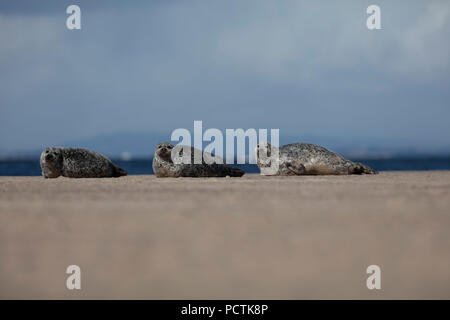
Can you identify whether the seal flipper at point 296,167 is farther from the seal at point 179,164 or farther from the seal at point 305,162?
the seal at point 179,164

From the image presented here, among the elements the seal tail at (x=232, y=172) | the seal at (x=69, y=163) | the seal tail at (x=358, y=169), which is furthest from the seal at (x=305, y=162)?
the seal at (x=69, y=163)

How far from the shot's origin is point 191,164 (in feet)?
45.8

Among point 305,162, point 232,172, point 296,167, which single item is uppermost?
point 305,162

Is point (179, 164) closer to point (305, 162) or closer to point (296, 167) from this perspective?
point (296, 167)

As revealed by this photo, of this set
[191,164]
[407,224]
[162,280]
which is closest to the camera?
[162,280]

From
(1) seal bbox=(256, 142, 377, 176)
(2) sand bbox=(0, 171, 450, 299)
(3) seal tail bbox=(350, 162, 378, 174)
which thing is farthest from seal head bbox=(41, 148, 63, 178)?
(2) sand bbox=(0, 171, 450, 299)

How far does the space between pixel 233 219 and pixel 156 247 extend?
1378 millimetres

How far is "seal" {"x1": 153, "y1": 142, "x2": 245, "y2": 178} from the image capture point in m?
13.9

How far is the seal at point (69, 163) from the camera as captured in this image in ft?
45.6

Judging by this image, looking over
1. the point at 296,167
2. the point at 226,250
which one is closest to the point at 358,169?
the point at 296,167

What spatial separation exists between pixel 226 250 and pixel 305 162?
10.8m

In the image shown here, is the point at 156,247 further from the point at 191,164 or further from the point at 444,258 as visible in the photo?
the point at 191,164

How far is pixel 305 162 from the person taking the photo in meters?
14.5

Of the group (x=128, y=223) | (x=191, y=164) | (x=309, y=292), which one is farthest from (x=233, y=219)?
(x=191, y=164)
